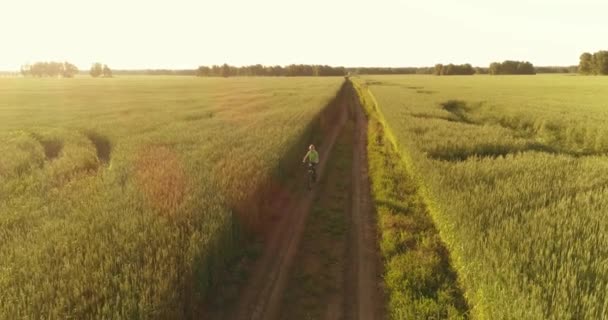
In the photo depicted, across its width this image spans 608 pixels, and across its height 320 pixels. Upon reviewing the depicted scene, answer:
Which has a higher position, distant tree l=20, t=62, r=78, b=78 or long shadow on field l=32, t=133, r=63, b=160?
distant tree l=20, t=62, r=78, b=78

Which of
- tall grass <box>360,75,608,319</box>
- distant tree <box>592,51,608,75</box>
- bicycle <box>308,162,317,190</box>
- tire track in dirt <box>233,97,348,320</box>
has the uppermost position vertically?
distant tree <box>592,51,608,75</box>

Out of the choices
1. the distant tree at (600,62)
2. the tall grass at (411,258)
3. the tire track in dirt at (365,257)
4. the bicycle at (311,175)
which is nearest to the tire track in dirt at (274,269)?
the bicycle at (311,175)

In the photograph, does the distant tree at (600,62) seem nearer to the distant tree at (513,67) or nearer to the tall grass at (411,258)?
the distant tree at (513,67)

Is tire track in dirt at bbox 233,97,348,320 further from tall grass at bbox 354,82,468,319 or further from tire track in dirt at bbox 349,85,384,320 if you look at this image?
tall grass at bbox 354,82,468,319

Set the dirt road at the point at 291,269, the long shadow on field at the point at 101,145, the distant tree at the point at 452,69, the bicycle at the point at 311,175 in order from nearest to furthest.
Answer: the dirt road at the point at 291,269 → the bicycle at the point at 311,175 → the long shadow on field at the point at 101,145 → the distant tree at the point at 452,69

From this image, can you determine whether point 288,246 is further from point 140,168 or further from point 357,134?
point 357,134

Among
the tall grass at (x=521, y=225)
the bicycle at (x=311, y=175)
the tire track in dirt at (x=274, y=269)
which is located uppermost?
the tall grass at (x=521, y=225)

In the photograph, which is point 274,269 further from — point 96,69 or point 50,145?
point 96,69

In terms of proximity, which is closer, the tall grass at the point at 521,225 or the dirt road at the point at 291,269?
the tall grass at the point at 521,225

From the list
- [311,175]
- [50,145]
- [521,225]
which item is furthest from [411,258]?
[50,145]

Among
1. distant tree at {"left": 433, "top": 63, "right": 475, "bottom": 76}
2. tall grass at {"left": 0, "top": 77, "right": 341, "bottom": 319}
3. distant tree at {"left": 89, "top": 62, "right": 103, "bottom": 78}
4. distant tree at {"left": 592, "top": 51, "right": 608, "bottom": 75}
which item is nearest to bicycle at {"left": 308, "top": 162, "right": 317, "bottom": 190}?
tall grass at {"left": 0, "top": 77, "right": 341, "bottom": 319}

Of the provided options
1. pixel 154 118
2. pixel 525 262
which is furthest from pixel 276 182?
pixel 154 118
